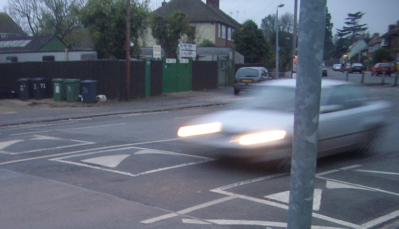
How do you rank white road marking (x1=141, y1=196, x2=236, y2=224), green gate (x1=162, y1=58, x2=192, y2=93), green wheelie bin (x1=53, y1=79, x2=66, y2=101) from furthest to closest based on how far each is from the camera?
green gate (x1=162, y1=58, x2=192, y2=93) < green wheelie bin (x1=53, y1=79, x2=66, y2=101) < white road marking (x1=141, y1=196, x2=236, y2=224)

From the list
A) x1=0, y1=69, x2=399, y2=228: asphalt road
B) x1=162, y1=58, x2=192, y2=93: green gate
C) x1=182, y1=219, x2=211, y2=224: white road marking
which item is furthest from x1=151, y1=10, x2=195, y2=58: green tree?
x1=182, y1=219, x2=211, y2=224: white road marking

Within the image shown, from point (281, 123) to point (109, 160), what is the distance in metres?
3.44

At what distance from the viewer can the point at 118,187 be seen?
6848 millimetres

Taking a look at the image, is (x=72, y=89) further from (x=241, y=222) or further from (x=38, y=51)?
(x=241, y=222)

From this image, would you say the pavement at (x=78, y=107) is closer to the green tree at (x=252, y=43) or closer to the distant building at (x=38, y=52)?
the distant building at (x=38, y=52)

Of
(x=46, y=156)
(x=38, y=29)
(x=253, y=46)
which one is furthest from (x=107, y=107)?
(x=38, y=29)

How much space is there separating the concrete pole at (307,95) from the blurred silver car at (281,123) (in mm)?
4734

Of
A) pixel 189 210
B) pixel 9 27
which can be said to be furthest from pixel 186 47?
pixel 9 27

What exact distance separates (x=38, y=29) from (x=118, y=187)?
182ft

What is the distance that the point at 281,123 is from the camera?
7.57 metres

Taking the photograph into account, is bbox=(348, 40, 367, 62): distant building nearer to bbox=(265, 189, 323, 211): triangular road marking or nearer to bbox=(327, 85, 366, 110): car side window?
bbox=(327, 85, 366, 110): car side window

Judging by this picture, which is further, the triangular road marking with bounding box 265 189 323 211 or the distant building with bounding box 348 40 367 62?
the distant building with bounding box 348 40 367 62

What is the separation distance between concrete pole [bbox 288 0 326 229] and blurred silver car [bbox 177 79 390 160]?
4.73 meters

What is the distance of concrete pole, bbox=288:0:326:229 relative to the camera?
2.57m
